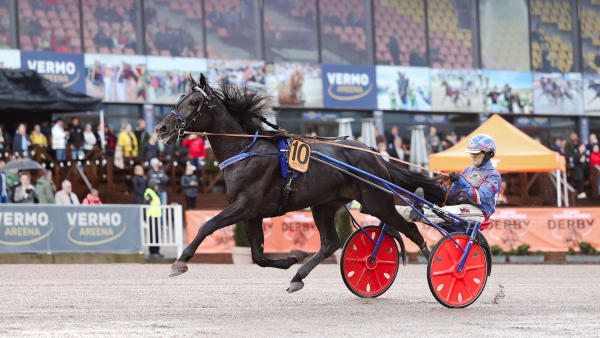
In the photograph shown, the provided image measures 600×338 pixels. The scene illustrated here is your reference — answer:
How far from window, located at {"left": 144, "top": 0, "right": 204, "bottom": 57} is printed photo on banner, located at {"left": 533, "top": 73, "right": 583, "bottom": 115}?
41.3ft

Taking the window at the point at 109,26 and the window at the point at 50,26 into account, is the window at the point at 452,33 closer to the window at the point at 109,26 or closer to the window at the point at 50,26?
the window at the point at 109,26

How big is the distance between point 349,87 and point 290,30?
2719 mm

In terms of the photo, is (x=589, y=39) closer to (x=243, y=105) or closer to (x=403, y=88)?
(x=403, y=88)

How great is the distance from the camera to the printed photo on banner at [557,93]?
35.4 meters

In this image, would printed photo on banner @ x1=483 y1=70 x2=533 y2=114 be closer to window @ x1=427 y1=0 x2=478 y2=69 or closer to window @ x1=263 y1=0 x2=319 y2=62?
window @ x1=427 y1=0 x2=478 y2=69

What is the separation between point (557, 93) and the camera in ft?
117

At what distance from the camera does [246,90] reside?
10000mm

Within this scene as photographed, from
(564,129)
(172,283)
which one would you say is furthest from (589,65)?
(172,283)

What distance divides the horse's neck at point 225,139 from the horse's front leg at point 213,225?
60 cm

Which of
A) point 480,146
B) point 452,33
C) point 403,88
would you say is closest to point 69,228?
point 480,146

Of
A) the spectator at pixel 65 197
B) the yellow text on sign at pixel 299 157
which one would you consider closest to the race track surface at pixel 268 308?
the yellow text on sign at pixel 299 157

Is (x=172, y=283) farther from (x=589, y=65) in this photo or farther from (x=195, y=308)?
(x=589, y=65)

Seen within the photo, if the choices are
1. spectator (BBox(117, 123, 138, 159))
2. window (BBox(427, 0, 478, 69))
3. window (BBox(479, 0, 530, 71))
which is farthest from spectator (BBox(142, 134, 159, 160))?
window (BBox(479, 0, 530, 71))

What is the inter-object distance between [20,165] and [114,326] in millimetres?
12532
